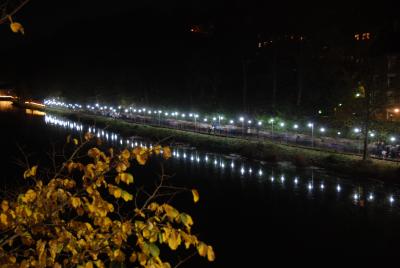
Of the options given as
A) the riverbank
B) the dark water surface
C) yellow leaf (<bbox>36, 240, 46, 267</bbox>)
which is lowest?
the dark water surface

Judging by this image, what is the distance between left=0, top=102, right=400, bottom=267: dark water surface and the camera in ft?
47.1

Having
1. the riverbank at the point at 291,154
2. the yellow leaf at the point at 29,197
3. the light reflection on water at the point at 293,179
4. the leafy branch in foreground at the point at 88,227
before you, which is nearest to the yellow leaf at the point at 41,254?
the leafy branch in foreground at the point at 88,227

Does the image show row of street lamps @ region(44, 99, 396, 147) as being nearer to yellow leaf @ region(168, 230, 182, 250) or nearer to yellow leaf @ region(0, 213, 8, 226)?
yellow leaf @ region(168, 230, 182, 250)

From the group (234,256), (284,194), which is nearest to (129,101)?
(284,194)

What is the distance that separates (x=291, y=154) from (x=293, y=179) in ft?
13.9

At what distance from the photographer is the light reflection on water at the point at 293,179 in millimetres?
19502

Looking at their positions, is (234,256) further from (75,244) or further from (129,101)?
(129,101)

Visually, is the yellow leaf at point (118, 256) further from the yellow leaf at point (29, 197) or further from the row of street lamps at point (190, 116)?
the row of street lamps at point (190, 116)

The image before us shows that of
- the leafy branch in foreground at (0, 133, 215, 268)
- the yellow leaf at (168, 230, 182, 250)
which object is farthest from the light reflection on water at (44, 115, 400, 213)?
the yellow leaf at (168, 230, 182, 250)

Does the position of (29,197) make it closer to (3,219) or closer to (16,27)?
(3,219)

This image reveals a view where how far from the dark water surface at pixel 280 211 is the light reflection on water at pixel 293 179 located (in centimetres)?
5

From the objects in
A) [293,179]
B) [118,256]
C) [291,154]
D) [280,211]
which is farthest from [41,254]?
[291,154]

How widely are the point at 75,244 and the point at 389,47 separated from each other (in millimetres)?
33597

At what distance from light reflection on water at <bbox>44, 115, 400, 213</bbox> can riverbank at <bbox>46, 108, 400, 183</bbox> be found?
93 cm
